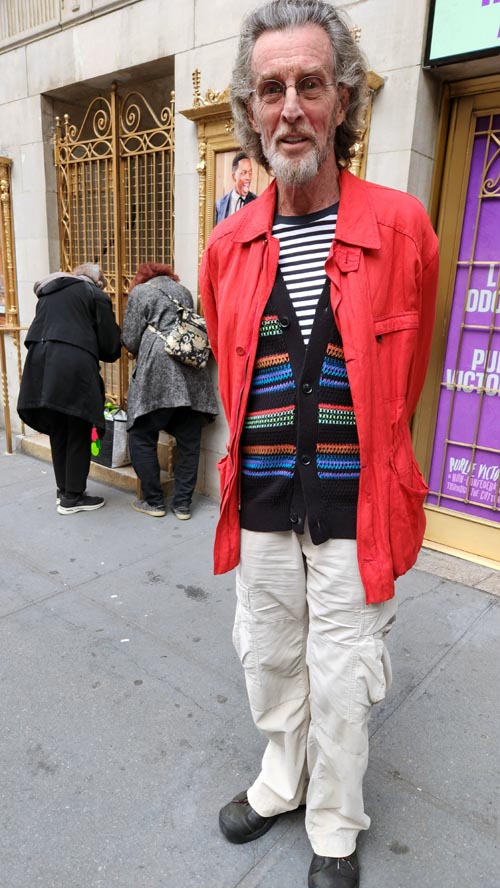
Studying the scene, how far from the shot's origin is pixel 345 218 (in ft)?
5.25

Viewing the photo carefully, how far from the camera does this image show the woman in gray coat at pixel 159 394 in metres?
4.32

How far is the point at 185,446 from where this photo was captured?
4.56 meters

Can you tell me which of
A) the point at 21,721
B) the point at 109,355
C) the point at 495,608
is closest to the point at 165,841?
the point at 21,721

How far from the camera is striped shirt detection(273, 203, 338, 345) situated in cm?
165

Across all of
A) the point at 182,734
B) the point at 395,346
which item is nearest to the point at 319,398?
the point at 395,346

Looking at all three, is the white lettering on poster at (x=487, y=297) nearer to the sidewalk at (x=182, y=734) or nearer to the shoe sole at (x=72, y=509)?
the sidewalk at (x=182, y=734)

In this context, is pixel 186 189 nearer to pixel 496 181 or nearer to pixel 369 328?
pixel 496 181

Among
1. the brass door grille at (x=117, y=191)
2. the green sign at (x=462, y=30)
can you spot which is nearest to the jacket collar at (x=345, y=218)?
the green sign at (x=462, y=30)

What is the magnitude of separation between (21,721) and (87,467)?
2406 mm

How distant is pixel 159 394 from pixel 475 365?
2107 millimetres

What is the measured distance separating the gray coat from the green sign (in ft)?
7.06

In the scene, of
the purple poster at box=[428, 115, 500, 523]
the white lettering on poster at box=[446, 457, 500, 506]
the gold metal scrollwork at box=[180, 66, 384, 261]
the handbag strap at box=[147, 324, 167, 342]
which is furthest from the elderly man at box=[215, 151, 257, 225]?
the white lettering on poster at box=[446, 457, 500, 506]

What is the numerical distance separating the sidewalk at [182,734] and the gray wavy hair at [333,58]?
6.95 feet

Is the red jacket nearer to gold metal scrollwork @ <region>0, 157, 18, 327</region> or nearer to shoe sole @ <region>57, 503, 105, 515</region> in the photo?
shoe sole @ <region>57, 503, 105, 515</region>
